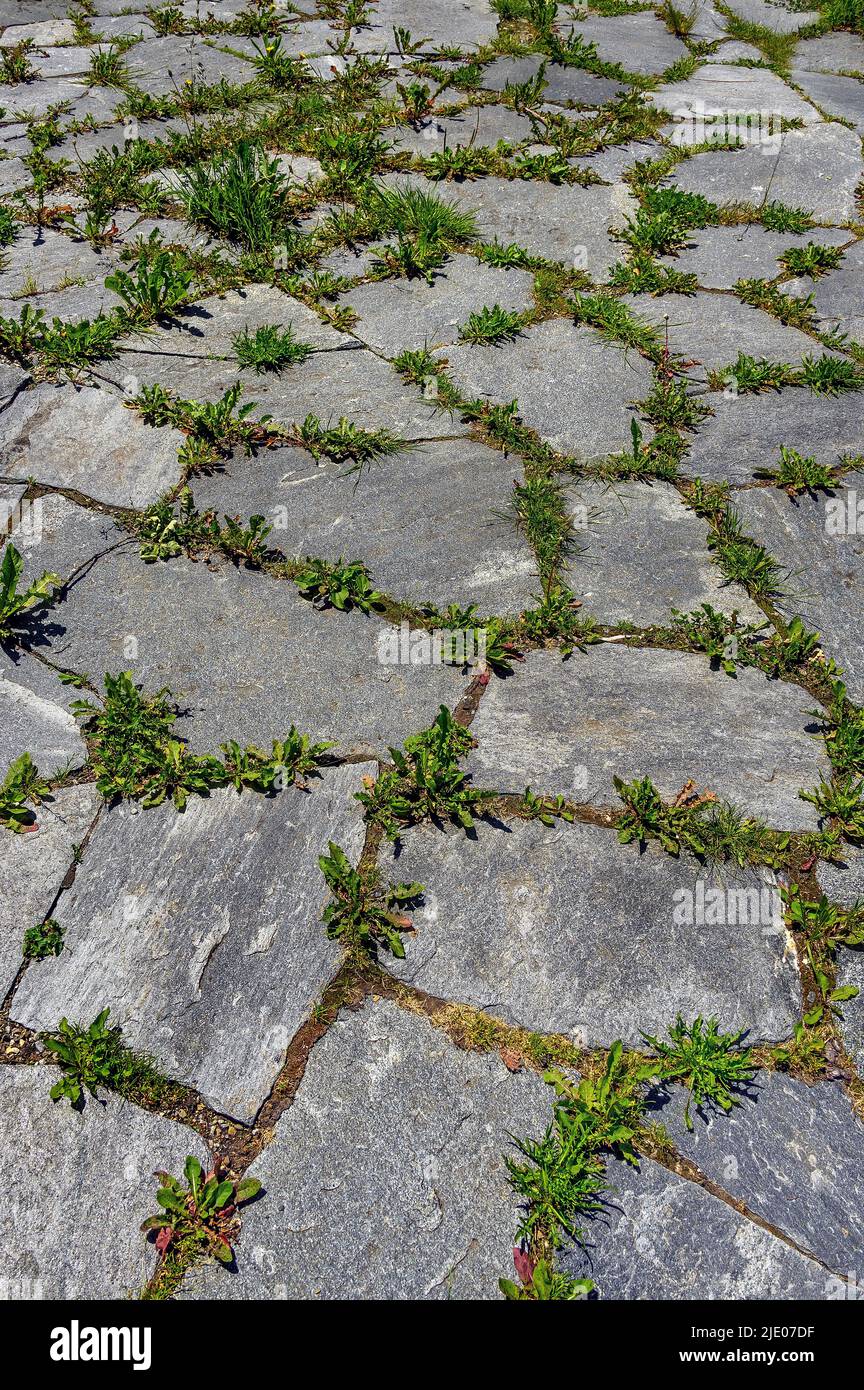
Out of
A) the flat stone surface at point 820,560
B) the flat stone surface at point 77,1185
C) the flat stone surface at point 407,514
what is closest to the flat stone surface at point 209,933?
the flat stone surface at point 77,1185

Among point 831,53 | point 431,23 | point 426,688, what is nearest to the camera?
point 426,688

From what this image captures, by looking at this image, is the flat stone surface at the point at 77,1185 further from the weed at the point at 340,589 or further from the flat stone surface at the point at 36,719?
the weed at the point at 340,589

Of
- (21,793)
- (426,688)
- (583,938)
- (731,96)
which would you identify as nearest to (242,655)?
(426,688)

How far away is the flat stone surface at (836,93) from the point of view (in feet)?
18.2

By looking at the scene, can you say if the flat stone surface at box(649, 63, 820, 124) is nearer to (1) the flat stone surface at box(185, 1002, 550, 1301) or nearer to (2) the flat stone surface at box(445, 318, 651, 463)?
(2) the flat stone surface at box(445, 318, 651, 463)

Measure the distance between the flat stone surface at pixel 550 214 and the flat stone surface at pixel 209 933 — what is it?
3.01 metres

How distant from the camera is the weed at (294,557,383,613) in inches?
121

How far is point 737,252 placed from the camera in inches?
179

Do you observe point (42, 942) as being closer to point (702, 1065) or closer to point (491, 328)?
point (702, 1065)

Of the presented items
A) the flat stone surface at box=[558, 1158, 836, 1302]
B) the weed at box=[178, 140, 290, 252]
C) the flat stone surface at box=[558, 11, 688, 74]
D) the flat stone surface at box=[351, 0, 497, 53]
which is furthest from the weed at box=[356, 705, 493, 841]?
the flat stone surface at box=[558, 11, 688, 74]

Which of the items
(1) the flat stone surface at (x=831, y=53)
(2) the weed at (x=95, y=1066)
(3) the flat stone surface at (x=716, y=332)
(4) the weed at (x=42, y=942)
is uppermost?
(1) the flat stone surface at (x=831, y=53)

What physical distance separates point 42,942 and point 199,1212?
2.51ft

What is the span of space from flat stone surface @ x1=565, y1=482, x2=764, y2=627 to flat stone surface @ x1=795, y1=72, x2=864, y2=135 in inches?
139

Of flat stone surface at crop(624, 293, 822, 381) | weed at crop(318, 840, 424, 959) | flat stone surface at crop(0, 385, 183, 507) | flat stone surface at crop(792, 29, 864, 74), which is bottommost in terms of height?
weed at crop(318, 840, 424, 959)
